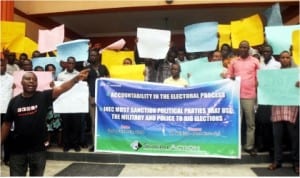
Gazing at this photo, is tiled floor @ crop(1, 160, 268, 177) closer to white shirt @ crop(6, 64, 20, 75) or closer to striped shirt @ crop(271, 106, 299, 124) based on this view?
striped shirt @ crop(271, 106, 299, 124)

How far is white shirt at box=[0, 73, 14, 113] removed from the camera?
5758 millimetres

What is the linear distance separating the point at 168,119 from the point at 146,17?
673 cm

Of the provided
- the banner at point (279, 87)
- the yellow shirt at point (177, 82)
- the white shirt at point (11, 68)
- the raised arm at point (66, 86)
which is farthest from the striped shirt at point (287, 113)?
the white shirt at point (11, 68)

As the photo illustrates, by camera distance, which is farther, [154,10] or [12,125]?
[154,10]

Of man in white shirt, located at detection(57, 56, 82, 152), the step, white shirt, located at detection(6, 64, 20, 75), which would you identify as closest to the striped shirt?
the step

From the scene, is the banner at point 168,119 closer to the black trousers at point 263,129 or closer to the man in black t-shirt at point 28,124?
the black trousers at point 263,129

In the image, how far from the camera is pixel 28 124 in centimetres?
362

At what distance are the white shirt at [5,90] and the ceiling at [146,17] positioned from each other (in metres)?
5.18

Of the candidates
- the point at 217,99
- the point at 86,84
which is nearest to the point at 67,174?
the point at 86,84

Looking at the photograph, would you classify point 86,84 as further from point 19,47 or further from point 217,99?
point 217,99

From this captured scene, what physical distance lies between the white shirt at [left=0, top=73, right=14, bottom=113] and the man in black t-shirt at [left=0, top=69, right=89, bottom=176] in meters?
2.17

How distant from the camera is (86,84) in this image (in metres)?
6.25

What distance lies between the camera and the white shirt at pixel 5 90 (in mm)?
5758

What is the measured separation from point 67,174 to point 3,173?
85 cm
